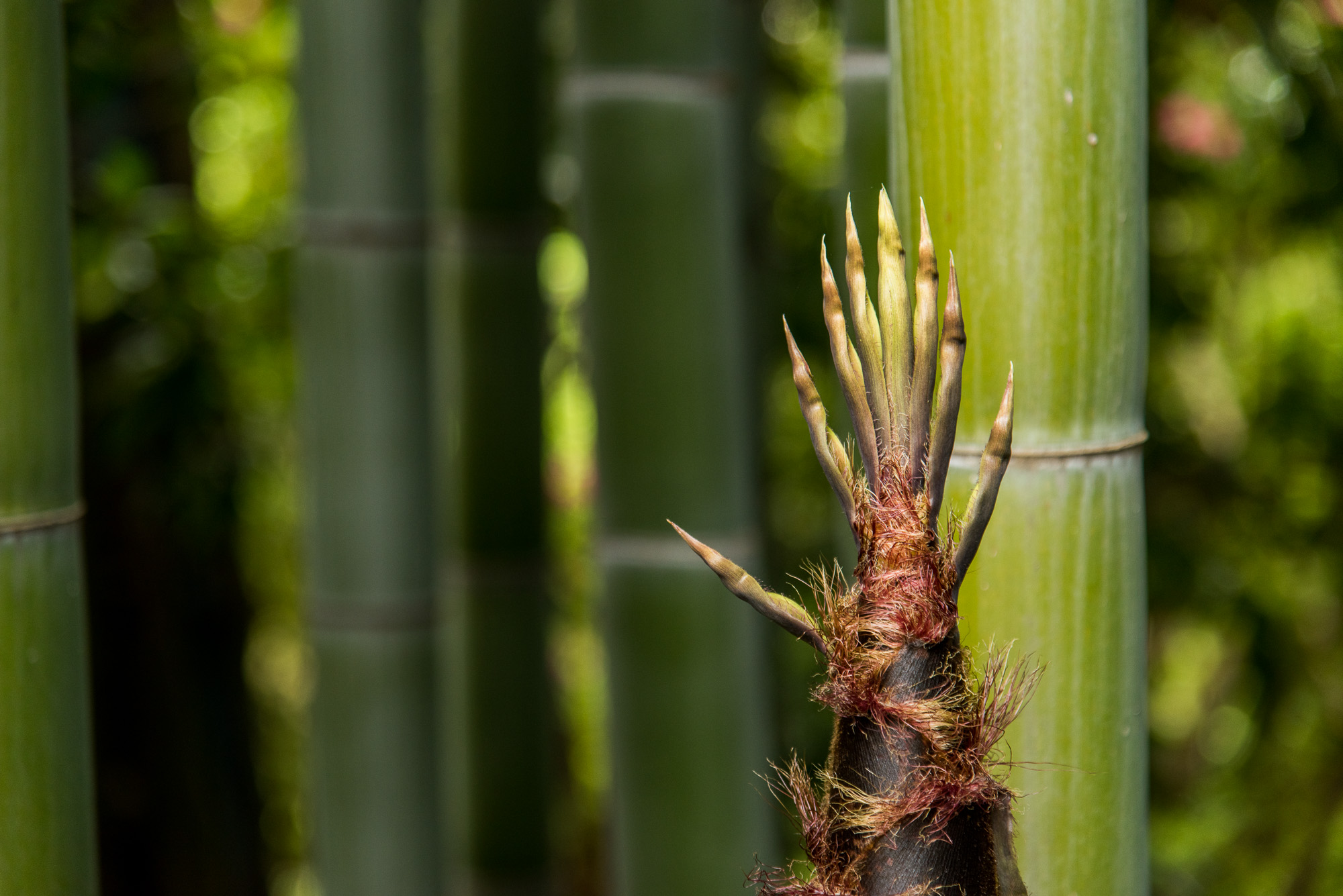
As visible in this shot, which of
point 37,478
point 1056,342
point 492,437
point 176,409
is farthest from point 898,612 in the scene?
point 176,409

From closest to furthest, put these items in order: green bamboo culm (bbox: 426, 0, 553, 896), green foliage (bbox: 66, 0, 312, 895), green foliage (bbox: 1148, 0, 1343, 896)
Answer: green bamboo culm (bbox: 426, 0, 553, 896) → green foliage (bbox: 66, 0, 312, 895) → green foliage (bbox: 1148, 0, 1343, 896)

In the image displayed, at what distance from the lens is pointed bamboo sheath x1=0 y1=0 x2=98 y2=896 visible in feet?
1.88

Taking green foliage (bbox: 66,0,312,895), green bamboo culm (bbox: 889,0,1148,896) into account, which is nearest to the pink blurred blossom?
green foliage (bbox: 66,0,312,895)

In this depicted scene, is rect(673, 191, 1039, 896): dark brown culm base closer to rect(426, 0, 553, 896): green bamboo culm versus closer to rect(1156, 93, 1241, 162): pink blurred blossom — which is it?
rect(426, 0, 553, 896): green bamboo culm

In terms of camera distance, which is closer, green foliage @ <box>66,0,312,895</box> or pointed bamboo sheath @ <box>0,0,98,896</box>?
pointed bamboo sheath @ <box>0,0,98,896</box>

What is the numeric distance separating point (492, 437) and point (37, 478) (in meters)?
0.71

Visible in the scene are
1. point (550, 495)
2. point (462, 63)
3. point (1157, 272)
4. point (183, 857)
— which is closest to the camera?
point (462, 63)

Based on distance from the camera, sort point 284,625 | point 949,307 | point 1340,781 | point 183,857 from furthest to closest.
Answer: point 284,625 → point 183,857 → point 1340,781 → point 949,307

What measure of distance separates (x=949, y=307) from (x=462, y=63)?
3.37ft

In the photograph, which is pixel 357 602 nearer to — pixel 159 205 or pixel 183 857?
pixel 159 205

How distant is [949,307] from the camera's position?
0.35 m

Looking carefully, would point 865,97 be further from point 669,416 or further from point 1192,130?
point 1192,130

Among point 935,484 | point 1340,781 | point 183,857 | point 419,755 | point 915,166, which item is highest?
point 915,166

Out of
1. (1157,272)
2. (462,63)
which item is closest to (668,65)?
(462,63)
